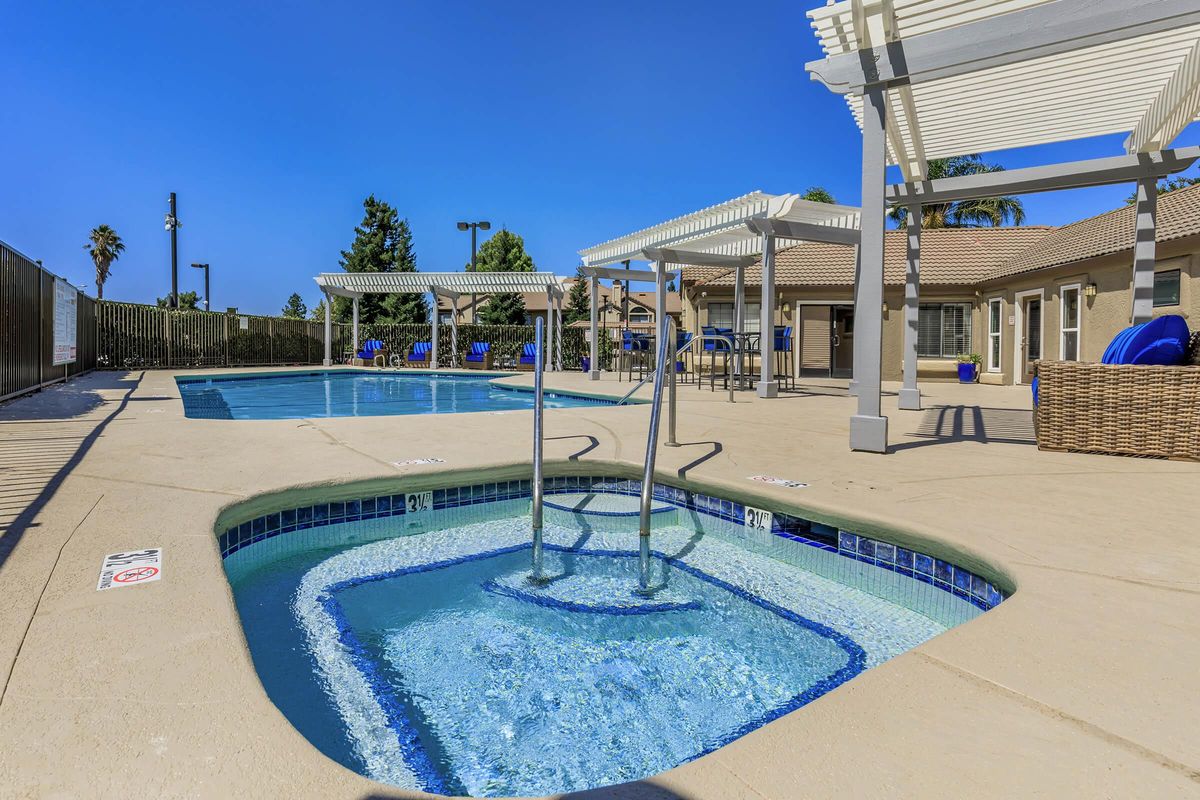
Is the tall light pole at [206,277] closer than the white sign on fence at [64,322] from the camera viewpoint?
No

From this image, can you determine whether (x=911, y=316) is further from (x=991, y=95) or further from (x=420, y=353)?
(x=420, y=353)

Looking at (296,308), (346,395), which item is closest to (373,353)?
(346,395)

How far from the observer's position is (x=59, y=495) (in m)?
2.90

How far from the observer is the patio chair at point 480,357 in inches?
773

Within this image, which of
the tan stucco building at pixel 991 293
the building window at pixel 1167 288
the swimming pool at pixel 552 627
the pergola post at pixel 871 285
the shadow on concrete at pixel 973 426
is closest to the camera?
the swimming pool at pixel 552 627

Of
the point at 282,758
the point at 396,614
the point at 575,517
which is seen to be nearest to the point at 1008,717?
the point at 282,758

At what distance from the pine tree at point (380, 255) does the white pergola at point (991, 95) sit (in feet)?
84.7

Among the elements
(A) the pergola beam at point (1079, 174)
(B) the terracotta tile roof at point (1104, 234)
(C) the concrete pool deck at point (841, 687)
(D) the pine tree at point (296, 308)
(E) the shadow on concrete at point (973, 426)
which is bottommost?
(C) the concrete pool deck at point (841, 687)

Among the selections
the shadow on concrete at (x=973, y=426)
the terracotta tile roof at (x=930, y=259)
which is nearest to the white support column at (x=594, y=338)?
the terracotta tile roof at (x=930, y=259)

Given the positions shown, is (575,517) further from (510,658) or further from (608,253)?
(608,253)

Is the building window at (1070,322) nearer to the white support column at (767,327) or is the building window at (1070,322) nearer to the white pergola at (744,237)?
Result: the white pergola at (744,237)

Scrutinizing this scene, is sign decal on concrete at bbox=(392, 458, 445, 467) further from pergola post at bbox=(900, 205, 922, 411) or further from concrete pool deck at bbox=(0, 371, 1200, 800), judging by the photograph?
pergola post at bbox=(900, 205, 922, 411)

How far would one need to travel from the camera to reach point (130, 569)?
199 centimetres

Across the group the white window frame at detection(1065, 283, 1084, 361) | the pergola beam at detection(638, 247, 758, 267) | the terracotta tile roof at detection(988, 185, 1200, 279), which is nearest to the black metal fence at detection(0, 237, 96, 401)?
the pergola beam at detection(638, 247, 758, 267)
